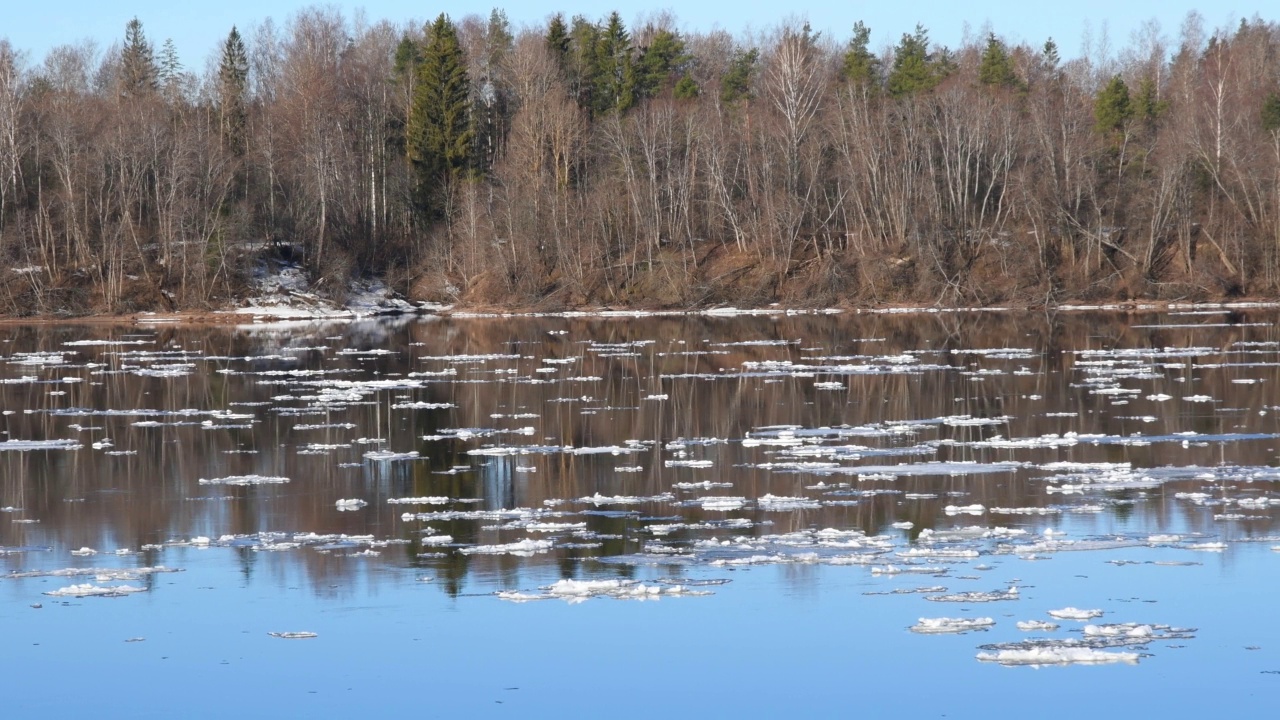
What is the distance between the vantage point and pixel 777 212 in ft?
213

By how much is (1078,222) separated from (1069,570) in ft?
176

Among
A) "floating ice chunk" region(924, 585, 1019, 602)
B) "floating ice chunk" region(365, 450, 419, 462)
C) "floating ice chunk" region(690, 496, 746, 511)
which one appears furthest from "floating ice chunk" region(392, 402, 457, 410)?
"floating ice chunk" region(924, 585, 1019, 602)

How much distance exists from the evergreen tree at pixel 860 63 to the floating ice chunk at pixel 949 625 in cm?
6553

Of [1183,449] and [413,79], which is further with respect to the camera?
[413,79]

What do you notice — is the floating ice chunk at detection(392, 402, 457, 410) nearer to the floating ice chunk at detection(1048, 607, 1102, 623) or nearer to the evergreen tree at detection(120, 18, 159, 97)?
the floating ice chunk at detection(1048, 607, 1102, 623)

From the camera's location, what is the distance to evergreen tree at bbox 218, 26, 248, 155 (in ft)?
253

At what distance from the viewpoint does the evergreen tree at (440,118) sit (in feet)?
233

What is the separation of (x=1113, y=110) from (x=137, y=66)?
57415 mm

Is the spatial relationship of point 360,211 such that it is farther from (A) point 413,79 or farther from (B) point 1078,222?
(B) point 1078,222

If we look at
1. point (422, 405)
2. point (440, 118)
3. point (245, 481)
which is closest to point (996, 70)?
point (440, 118)

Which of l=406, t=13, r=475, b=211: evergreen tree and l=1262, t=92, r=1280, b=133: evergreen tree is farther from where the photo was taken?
l=406, t=13, r=475, b=211: evergreen tree

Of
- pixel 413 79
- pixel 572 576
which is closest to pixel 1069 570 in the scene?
pixel 572 576

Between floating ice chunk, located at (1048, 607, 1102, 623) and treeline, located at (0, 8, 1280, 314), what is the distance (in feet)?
166

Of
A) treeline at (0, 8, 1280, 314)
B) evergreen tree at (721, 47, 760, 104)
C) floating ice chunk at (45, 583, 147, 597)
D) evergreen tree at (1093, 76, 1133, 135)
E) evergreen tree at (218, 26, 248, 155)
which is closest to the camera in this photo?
floating ice chunk at (45, 583, 147, 597)
